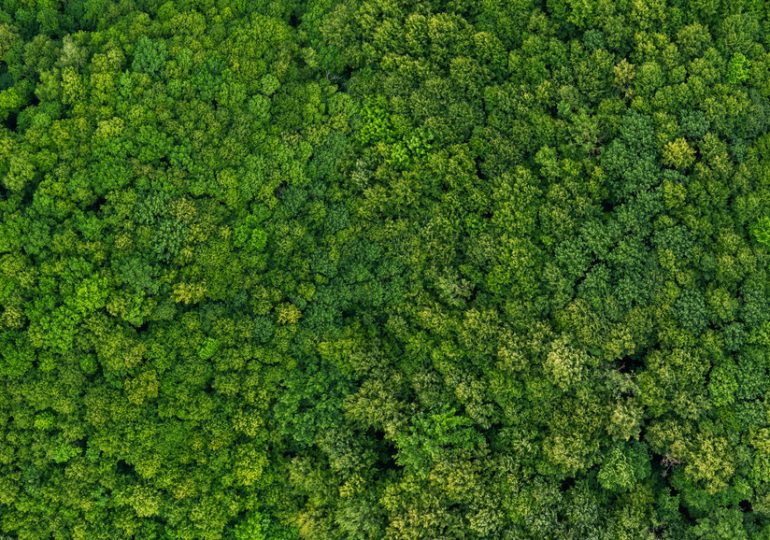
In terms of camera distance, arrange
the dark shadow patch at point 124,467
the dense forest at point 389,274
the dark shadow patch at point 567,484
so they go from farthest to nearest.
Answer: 1. the dark shadow patch at point 567,484
2. the dark shadow patch at point 124,467
3. the dense forest at point 389,274

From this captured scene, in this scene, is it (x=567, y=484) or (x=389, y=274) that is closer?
(x=567, y=484)

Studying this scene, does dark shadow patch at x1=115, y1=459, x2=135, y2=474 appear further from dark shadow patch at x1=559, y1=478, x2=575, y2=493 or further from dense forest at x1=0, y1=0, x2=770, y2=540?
dark shadow patch at x1=559, y1=478, x2=575, y2=493

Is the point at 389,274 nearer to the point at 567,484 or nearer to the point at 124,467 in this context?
the point at 567,484

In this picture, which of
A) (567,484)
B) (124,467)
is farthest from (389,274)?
(124,467)

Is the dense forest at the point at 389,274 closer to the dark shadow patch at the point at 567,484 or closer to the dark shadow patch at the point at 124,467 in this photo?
the dark shadow patch at the point at 124,467

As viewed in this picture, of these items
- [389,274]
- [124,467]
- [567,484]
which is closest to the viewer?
[124,467]

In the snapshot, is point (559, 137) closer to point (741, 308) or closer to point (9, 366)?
point (741, 308)

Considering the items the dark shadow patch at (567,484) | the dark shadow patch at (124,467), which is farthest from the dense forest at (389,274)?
the dark shadow patch at (567,484)

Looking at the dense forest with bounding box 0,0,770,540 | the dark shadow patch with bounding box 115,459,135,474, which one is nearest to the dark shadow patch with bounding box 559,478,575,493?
the dense forest with bounding box 0,0,770,540
